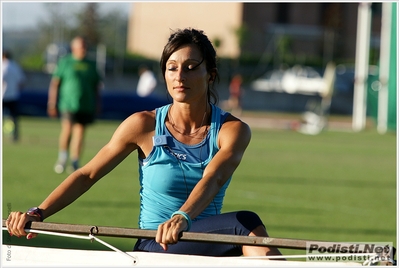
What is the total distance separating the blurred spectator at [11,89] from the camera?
71.8 feet

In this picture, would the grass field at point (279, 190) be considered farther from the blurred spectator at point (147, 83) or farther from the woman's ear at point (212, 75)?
the blurred spectator at point (147, 83)

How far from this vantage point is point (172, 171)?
4824 millimetres

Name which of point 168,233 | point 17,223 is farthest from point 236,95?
point 168,233

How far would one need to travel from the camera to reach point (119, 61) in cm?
4556

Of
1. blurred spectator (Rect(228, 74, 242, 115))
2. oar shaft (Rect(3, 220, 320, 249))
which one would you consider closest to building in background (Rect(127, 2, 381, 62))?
blurred spectator (Rect(228, 74, 242, 115))

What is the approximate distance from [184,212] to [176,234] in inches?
11.6

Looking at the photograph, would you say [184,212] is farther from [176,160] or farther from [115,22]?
[115,22]

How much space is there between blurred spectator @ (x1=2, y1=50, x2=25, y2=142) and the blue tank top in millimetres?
17182

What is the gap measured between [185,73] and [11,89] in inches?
731

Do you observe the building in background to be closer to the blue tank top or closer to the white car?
the white car

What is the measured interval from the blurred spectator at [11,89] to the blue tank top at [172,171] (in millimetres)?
17182

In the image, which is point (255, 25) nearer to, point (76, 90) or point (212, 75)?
point (76, 90)

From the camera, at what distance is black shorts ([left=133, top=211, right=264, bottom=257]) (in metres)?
4.47

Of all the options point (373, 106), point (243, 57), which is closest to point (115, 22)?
point (243, 57)
